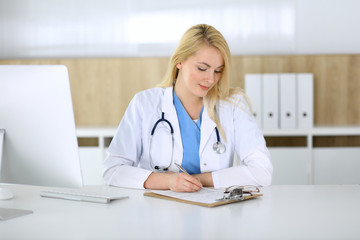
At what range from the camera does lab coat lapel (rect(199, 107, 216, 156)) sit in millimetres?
2029

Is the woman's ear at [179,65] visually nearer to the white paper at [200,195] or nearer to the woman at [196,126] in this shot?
the woman at [196,126]

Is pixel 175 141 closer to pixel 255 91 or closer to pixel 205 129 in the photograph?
pixel 205 129

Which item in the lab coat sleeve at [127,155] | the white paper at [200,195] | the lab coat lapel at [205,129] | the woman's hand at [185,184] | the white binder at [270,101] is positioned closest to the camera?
the white paper at [200,195]

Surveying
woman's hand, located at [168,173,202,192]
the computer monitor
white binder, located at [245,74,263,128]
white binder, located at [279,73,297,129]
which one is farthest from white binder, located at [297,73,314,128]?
the computer monitor

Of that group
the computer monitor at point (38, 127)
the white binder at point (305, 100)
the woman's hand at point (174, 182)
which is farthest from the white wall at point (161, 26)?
the computer monitor at point (38, 127)

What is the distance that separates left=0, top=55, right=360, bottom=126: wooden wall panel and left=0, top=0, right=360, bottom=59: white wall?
163 mm

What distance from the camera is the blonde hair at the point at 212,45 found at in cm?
204

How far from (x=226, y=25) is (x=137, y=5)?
750 millimetres

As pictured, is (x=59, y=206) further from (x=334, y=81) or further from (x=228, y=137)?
(x=334, y=81)

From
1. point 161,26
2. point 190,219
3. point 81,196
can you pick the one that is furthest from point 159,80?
point 190,219

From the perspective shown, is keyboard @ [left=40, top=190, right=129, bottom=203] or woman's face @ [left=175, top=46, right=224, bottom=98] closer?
keyboard @ [left=40, top=190, right=129, bottom=203]

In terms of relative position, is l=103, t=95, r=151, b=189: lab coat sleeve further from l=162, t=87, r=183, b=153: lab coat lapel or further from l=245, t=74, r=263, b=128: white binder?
l=245, t=74, r=263, b=128: white binder

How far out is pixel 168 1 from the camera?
393cm

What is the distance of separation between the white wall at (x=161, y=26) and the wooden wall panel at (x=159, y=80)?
163 millimetres
